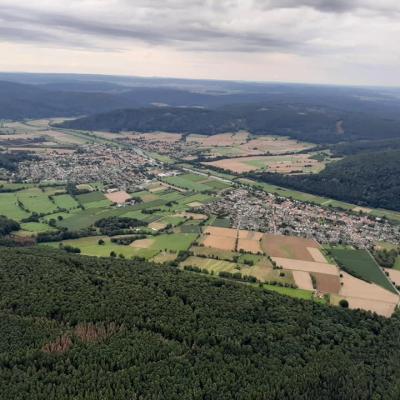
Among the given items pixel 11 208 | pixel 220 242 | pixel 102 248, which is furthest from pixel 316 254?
pixel 11 208

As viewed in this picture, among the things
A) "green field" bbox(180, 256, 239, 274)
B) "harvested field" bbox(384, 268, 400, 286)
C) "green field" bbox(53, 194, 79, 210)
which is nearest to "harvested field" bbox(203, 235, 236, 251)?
"green field" bbox(180, 256, 239, 274)

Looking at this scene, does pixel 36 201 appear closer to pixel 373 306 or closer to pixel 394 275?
pixel 394 275

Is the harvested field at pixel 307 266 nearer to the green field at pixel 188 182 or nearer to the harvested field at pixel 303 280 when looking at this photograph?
the harvested field at pixel 303 280

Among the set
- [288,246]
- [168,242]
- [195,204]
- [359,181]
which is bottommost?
[168,242]

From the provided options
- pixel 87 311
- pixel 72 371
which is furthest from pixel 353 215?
pixel 72 371

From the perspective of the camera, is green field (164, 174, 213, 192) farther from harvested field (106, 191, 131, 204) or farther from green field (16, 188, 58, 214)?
green field (16, 188, 58, 214)
